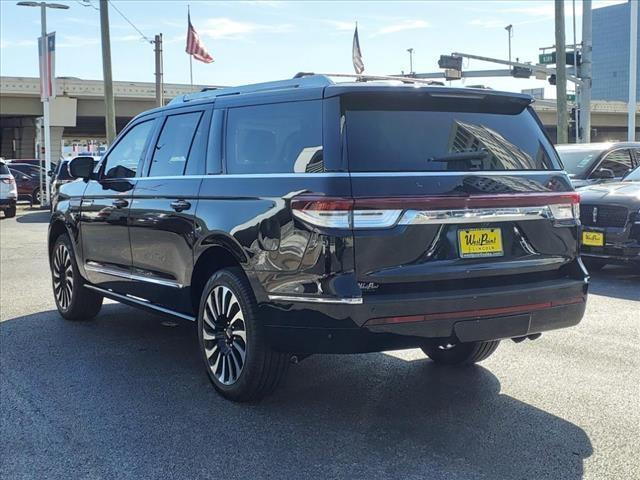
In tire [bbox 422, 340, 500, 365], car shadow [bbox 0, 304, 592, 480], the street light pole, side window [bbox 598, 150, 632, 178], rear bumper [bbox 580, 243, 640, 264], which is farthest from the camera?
the street light pole

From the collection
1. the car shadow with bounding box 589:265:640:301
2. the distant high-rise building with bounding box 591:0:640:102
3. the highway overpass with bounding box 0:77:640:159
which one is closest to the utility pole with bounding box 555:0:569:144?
the car shadow with bounding box 589:265:640:301

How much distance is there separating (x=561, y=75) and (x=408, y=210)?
60.6ft

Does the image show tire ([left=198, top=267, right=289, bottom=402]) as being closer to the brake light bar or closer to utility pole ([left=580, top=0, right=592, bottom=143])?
the brake light bar

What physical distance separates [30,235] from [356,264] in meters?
13.7

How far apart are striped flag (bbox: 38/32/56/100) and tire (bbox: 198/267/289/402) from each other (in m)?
23.1

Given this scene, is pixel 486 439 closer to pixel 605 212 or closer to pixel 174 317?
pixel 174 317

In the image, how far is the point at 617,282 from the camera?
900 centimetres

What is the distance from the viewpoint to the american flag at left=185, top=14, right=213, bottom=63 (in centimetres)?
2953

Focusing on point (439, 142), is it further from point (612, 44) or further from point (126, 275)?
point (612, 44)

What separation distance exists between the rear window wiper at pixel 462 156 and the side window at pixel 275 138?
25.7 inches

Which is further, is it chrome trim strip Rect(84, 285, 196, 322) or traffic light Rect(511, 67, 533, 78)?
traffic light Rect(511, 67, 533, 78)

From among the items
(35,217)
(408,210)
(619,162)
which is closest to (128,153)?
(408,210)

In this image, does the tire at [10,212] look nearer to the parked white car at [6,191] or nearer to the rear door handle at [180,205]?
the parked white car at [6,191]

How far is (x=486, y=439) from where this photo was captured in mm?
3889
